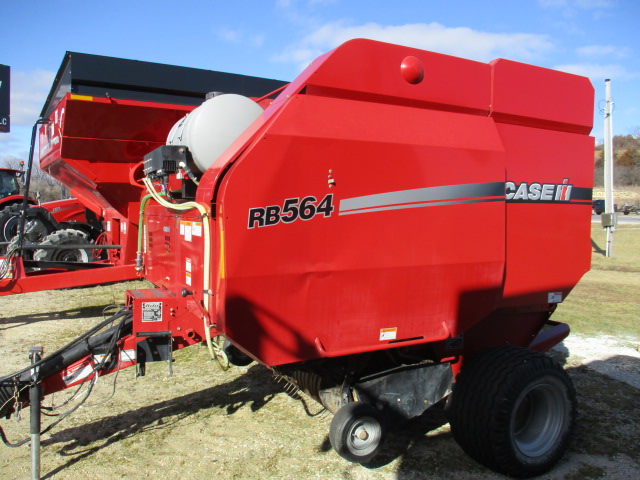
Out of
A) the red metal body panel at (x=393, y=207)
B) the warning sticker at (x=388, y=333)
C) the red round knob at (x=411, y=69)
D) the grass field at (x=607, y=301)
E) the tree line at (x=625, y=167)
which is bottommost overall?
the grass field at (x=607, y=301)

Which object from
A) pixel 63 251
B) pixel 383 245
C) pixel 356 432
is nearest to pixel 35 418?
pixel 356 432

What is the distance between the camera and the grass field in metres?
6.48

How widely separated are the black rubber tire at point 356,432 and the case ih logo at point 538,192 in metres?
1.50

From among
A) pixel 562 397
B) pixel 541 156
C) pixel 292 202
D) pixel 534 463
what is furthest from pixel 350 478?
pixel 541 156

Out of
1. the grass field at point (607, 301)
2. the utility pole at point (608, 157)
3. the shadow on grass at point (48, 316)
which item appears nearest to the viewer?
the grass field at point (607, 301)

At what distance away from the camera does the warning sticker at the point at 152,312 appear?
2885mm

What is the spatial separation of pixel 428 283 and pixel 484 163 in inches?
30.1

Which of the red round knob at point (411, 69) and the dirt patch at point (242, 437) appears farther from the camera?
the dirt patch at point (242, 437)

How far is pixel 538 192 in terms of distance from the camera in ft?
10.6

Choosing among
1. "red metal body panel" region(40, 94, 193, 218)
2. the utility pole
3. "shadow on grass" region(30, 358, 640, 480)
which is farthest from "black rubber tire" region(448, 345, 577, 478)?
the utility pole

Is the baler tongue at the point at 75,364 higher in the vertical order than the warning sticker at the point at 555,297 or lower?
lower

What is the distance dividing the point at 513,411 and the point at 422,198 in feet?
4.31

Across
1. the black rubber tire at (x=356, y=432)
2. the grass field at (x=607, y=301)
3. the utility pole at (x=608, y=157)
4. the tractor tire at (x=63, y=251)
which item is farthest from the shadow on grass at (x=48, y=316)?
the utility pole at (x=608, y=157)

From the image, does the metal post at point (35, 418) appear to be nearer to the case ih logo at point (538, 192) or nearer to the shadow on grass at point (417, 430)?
the shadow on grass at point (417, 430)
